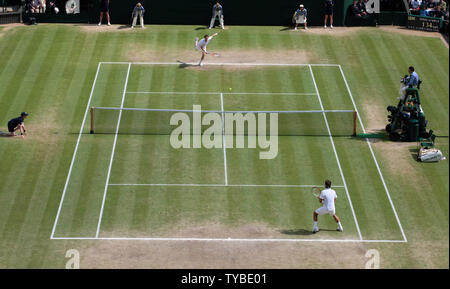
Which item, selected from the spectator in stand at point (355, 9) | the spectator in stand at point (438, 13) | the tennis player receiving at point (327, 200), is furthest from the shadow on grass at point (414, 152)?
the spectator in stand at point (438, 13)

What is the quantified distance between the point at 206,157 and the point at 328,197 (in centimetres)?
956

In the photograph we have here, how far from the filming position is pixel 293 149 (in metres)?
40.7

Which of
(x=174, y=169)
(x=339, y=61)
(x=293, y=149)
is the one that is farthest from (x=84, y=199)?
(x=339, y=61)

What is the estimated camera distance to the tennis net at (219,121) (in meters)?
42.1

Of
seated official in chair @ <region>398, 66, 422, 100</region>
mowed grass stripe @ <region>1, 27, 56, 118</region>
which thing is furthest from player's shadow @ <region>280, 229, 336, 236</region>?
mowed grass stripe @ <region>1, 27, 56, 118</region>

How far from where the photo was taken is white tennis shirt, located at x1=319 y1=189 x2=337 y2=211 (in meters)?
31.8

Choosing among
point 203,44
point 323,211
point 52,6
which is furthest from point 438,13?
point 323,211

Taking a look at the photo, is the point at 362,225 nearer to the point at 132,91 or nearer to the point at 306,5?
the point at 132,91

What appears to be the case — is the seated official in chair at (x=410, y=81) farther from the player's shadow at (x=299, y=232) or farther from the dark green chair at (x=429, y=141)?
the player's shadow at (x=299, y=232)

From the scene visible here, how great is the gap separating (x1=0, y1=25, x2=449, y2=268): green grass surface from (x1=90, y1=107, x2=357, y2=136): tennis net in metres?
0.67

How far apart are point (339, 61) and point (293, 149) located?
1162 centimetres

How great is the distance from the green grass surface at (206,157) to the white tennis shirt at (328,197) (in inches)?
70.3
